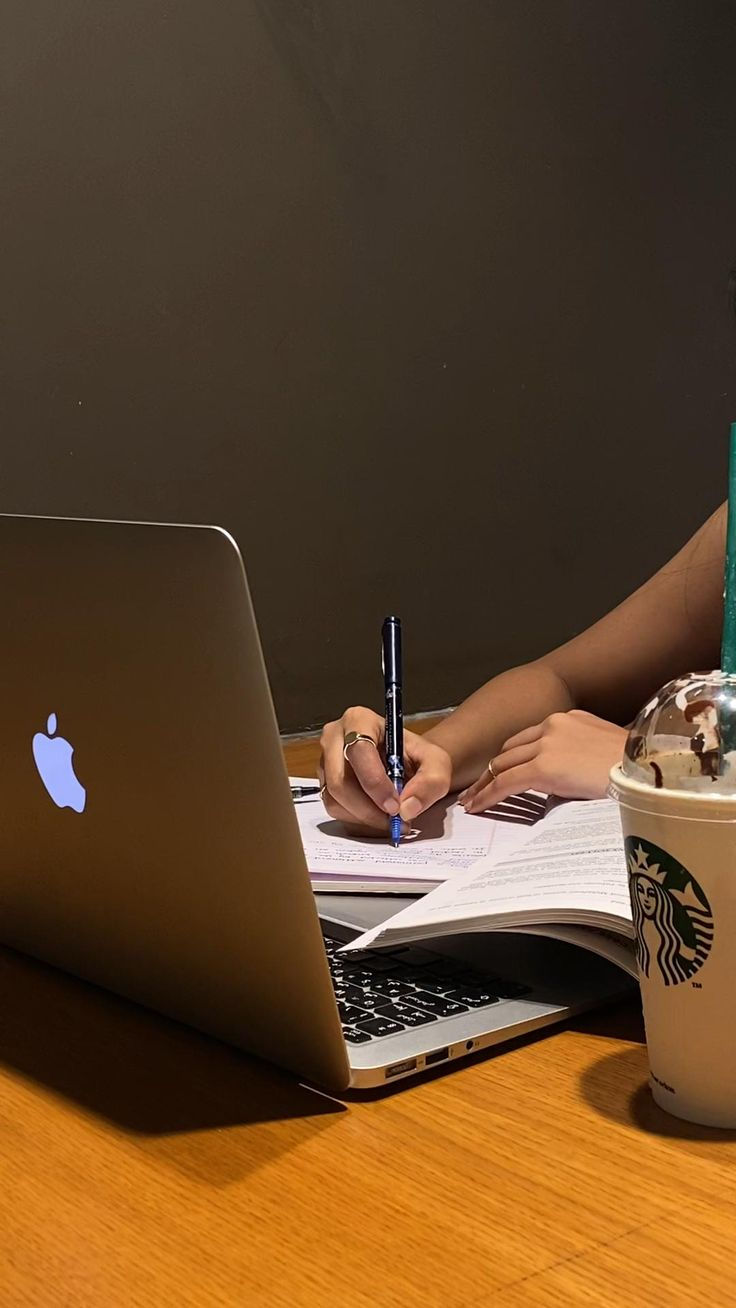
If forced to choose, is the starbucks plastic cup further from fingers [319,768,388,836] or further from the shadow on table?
fingers [319,768,388,836]

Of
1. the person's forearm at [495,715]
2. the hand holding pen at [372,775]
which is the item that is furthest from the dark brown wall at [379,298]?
the hand holding pen at [372,775]

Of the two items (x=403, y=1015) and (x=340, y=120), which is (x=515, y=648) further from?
(x=403, y=1015)

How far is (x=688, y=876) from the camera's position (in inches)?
19.7

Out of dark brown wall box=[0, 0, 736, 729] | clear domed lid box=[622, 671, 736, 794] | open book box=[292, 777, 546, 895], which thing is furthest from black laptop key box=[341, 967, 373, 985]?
dark brown wall box=[0, 0, 736, 729]

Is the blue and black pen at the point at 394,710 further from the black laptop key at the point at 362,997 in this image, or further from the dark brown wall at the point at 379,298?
the dark brown wall at the point at 379,298

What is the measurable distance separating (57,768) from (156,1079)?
6.6 inches

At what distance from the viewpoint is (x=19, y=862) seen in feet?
2.47

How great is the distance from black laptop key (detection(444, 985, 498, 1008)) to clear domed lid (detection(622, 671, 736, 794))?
189 millimetres

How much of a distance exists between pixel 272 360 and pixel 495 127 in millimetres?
585

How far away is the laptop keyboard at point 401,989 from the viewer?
2.06 feet

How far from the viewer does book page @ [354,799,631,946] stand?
0.65 metres

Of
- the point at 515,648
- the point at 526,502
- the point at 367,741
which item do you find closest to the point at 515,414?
the point at 526,502

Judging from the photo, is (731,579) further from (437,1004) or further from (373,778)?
(373,778)

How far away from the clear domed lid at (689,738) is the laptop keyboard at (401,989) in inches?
7.4
